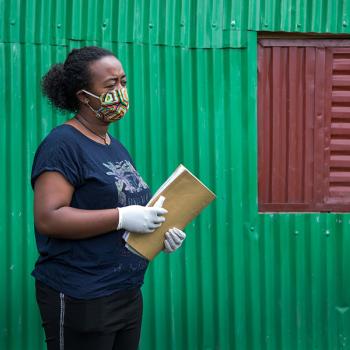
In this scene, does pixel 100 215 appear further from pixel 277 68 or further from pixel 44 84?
pixel 277 68

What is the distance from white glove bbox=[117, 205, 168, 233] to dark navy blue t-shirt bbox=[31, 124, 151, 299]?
0.09 meters

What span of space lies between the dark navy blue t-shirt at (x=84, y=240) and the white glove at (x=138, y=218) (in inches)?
3.4

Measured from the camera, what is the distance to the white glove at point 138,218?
8.61 feet

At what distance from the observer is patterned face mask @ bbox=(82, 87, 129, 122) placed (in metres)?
2.77

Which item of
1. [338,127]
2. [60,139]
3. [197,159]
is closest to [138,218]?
[60,139]

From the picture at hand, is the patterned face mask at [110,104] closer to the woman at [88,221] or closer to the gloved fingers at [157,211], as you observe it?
the woman at [88,221]

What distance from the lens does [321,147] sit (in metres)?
4.57

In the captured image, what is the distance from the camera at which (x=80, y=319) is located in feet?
8.61

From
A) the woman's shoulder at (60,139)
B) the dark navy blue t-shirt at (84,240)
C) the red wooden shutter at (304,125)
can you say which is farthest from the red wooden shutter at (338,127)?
the woman's shoulder at (60,139)

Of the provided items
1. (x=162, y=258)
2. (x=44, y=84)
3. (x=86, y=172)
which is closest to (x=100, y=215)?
(x=86, y=172)

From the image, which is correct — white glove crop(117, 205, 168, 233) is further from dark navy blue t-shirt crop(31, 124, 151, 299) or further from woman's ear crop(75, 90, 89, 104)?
woman's ear crop(75, 90, 89, 104)

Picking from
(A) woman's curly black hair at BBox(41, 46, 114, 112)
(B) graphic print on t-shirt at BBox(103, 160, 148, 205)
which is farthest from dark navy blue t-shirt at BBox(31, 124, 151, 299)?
(A) woman's curly black hair at BBox(41, 46, 114, 112)

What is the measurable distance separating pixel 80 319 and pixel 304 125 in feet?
8.12

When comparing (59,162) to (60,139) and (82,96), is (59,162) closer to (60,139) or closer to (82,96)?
(60,139)
